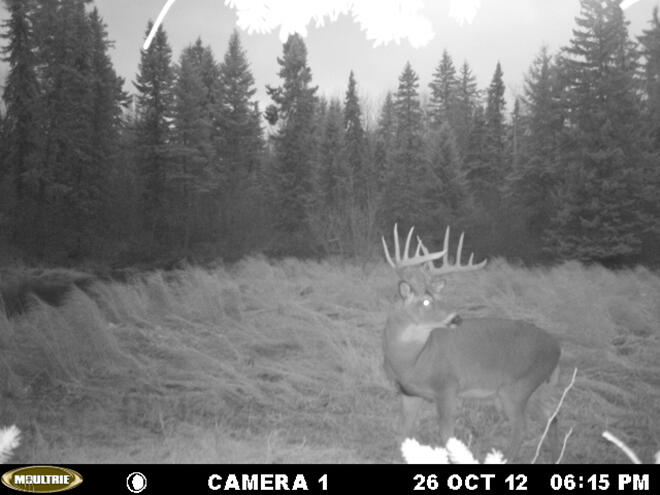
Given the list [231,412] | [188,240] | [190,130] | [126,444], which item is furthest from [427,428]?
[190,130]

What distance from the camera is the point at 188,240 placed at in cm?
2852

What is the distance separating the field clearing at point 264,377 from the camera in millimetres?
4918

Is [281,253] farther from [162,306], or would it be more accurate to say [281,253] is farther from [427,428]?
[427,428]

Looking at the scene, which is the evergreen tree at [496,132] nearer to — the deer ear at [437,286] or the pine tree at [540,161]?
the pine tree at [540,161]

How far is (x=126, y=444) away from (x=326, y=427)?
181cm

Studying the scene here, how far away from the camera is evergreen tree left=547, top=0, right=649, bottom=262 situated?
2173 cm

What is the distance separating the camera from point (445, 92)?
144ft

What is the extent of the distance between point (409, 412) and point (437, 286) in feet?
3.54

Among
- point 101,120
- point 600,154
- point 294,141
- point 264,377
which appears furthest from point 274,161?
point 264,377

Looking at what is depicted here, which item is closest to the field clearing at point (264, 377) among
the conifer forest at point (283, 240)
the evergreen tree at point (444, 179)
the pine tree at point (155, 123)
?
the conifer forest at point (283, 240)

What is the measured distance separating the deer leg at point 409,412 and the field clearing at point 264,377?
0.23 metres

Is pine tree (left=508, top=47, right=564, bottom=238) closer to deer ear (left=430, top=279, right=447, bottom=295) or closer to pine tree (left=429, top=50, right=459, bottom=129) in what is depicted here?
pine tree (left=429, top=50, right=459, bottom=129)
